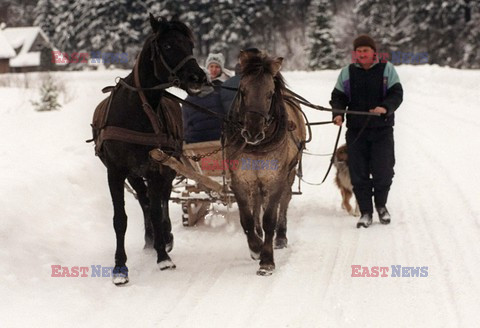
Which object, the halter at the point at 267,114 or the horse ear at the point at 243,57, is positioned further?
the horse ear at the point at 243,57

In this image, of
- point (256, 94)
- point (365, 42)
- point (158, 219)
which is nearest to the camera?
point (256, 94)

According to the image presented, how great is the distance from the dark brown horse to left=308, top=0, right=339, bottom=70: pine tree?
1805 inches

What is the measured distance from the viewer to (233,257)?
674 centimetres

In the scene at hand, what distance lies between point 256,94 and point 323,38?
46.6 m

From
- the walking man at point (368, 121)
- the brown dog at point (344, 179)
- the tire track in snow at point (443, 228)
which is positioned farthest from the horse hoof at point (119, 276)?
the brown dog at point (344, 179)

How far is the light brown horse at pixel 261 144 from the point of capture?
18.3 feet

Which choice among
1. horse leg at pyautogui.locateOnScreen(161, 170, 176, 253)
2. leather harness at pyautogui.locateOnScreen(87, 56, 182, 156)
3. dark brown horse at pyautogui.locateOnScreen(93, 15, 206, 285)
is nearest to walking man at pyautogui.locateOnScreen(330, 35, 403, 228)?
horse leg at pyautogui.locateOnScreen(161, 170, 176, 253)

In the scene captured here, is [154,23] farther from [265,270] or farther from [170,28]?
[265,270]

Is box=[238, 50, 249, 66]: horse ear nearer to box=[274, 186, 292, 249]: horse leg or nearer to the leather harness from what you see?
the leather harness

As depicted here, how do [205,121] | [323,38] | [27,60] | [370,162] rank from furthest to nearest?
1. [27,60]
2. [323,38]
3. [205,121]
4. [370,162]

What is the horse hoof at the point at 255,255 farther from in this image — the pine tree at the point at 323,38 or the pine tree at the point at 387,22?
the pine tree at the point at 387,22

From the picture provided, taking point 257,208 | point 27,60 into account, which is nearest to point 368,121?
point 257,208

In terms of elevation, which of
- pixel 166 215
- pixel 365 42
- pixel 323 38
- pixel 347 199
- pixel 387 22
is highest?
pixel 365 42

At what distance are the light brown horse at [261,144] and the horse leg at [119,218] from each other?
1.19 meters
